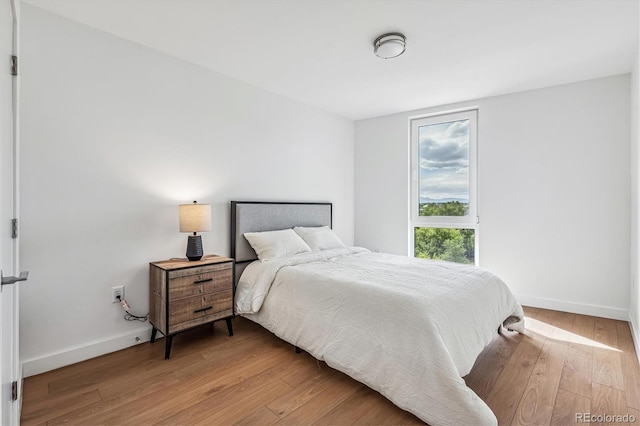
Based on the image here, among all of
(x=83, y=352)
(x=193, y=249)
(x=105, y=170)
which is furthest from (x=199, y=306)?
(x=105, y=170)

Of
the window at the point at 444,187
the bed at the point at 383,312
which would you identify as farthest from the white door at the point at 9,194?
the window at the point at 444,187

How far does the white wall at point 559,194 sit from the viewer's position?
10.4ft

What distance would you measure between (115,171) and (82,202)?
13.0 inches

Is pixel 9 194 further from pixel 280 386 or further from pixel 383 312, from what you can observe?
pixel 383 312

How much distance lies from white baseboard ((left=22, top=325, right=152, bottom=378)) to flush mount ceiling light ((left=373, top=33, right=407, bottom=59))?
3010 millimetres

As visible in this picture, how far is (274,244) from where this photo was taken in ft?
10.4

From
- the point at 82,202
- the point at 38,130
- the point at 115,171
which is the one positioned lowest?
the point at 82,202

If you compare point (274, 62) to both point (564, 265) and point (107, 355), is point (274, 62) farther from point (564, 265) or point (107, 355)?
point (564, 265)

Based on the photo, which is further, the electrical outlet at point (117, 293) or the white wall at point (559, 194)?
the white wall at point (559, 194)

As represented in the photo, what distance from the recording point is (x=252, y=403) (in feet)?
6.08

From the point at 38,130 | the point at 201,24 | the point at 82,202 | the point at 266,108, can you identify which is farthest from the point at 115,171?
the point at 266,108

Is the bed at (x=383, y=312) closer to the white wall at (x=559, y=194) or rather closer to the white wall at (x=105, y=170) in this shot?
the white wall at (x=105, y=170)

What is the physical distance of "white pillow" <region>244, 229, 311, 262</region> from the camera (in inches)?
123

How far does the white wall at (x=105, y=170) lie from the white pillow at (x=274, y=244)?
13.2 inches
